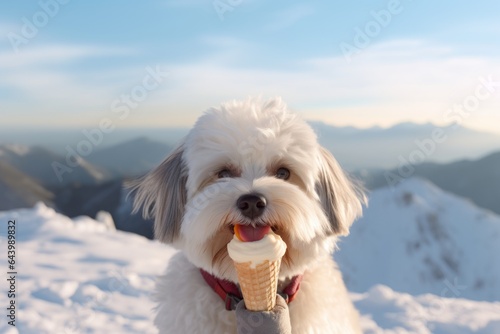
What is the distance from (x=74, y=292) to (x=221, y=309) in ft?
11.0

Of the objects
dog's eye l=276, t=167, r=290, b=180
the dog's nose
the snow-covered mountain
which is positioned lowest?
the snow-covered mountain

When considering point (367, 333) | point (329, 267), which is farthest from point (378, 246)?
point (329, 267)

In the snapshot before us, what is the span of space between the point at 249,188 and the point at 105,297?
3.95 metres

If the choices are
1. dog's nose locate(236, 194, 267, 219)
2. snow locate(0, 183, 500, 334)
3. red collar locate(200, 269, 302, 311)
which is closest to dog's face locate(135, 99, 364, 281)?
dog's nose locate(236, 194, 267, 219)

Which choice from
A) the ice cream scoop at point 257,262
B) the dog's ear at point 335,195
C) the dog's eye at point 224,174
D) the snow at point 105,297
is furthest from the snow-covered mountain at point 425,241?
the ice cream scoop at point 257,262

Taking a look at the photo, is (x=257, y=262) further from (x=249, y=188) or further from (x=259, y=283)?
(x=249, y=188)

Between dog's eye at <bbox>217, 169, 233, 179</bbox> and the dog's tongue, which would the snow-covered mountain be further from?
the dog's tongue

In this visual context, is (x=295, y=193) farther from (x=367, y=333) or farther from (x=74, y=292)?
(x=74, y=292)

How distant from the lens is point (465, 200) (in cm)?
3262

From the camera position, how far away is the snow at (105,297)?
238 inches

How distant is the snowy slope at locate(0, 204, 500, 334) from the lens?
6035 millimetres

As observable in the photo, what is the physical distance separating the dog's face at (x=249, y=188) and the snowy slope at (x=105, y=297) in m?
1.98

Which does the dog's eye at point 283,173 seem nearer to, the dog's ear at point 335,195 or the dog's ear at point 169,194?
the dog's ear at point 335,195

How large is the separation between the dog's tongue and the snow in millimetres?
3111
